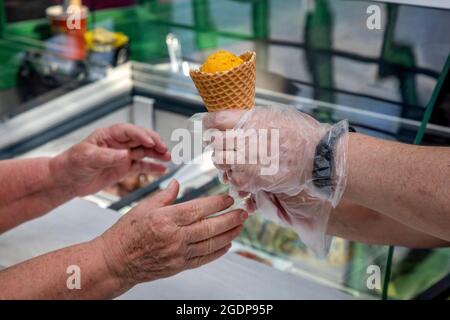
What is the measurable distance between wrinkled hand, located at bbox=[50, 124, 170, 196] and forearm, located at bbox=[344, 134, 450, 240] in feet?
2.44

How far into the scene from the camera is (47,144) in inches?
95.0

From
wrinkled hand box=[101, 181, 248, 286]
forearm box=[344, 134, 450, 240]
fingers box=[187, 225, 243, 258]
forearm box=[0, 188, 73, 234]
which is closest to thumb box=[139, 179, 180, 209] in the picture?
wrinkled hand box=[101, 181, 248, 286]

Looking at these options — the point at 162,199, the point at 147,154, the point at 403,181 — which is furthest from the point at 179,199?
the point at 403,181

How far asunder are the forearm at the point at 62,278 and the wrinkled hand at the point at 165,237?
3 centimetres

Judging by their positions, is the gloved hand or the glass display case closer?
the gloved hand

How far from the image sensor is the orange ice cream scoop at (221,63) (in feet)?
4.25

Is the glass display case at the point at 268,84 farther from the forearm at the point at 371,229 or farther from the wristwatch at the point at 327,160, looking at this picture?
the wristwatch at the point at 327,160

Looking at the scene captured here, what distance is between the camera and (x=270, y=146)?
1319mm

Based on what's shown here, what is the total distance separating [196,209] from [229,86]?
29 centimetres

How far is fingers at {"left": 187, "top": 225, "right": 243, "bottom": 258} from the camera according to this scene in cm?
138

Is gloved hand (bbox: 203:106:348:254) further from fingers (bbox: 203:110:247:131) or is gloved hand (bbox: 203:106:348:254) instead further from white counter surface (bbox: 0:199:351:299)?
white counter surface (bbox: 0:199:351:299)

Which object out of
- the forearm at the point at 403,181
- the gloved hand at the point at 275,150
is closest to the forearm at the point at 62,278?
the gloved hand at the point at 275,150
